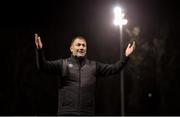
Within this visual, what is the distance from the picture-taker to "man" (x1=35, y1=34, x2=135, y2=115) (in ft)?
16.4

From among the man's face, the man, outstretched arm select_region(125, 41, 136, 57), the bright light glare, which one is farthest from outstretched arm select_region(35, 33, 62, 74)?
the bright light glare

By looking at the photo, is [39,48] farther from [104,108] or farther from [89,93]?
[104,108]

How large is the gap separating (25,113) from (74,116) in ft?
63.1

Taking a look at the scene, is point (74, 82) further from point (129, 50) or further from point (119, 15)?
point (119, 15)

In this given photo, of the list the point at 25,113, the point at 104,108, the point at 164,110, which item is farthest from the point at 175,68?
the point at 25,113

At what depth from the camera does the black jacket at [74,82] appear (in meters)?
5.00

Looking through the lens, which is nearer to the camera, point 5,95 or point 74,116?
point 74,116

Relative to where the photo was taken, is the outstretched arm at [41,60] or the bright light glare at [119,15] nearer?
the outstretched arm at [41,60]

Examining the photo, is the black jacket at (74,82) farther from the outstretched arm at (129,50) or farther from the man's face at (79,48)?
the outstretched arm at (129,50)

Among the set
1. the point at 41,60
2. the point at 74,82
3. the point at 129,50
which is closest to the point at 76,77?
the point at 74,82

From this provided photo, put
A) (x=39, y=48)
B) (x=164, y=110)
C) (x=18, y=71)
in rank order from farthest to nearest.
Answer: (x=18, y=71) → (x=164, y=110) → (x=39, y=48)

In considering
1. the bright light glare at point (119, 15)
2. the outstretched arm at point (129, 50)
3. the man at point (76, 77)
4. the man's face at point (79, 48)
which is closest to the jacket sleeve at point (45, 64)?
the man at point (76, 77)

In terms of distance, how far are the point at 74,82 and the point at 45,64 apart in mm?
461

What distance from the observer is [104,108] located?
78.0ft
